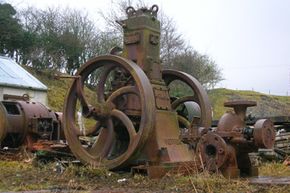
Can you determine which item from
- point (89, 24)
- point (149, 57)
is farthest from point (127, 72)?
point (89, 24)

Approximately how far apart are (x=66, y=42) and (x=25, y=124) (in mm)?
22052

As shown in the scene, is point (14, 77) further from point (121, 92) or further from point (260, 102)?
point (260, 102)

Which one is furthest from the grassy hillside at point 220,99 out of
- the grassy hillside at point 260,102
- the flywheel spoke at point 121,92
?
the flywheel spoke at point 121,92

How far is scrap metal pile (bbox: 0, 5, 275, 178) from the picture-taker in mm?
6125

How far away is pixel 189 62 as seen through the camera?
29859mm

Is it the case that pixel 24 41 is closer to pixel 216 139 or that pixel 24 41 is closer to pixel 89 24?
pixel 89 24

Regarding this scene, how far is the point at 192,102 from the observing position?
8297 millimetres

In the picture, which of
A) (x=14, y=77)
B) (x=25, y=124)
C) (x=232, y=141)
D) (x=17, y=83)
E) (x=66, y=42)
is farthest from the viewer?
(x=66, y=42)

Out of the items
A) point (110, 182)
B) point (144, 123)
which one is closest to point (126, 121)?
point (144, 123)

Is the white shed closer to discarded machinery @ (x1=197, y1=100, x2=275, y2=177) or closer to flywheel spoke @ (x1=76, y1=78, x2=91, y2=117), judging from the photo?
flywheel spoke @ (x1=76, y1=78, x2=91, y2=117)

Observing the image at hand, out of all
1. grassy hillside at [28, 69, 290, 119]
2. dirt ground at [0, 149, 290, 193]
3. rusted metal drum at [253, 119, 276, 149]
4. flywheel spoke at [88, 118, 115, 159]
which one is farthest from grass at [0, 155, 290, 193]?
grassy hillside at [28, 69, 290, 119]

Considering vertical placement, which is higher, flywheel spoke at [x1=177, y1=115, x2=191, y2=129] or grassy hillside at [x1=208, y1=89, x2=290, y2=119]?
grassy hillside at [x1=208, y1=89, x2=290, y2=119]

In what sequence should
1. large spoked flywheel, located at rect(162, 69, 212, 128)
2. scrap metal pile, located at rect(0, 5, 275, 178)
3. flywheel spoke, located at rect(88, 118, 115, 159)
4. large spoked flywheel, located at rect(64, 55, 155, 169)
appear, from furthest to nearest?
large spoked flywheel, located at rect(162, 69, 212, 128)
flywheel spoke, located at rect(88, 118, 115, 159)
large spoked flywheel, located at rect(64, 55, 155, 169)
scrap metal pile, located at rect(0, 5, 275, 178)

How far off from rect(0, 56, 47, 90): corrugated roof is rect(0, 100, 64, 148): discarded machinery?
31.9 feet
